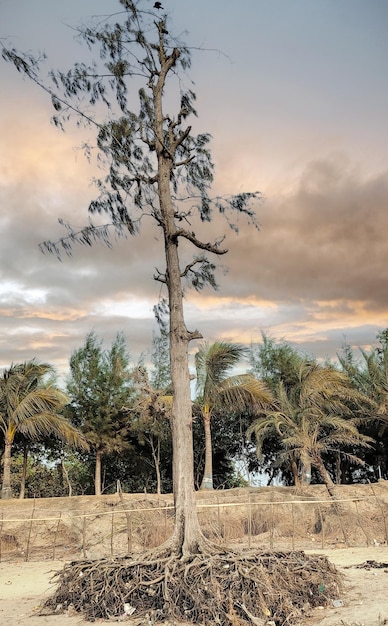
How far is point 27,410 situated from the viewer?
18.4m

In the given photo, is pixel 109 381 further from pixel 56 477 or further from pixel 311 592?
pixel 311 592

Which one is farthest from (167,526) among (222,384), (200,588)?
(200,588)

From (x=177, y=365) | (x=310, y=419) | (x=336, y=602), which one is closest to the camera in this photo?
(x=336, y=602)

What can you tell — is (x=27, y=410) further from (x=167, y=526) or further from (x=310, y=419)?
(x=310, y=419)

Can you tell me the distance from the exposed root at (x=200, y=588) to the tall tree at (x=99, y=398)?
1277cm

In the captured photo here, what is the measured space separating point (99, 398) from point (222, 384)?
515 centimetres

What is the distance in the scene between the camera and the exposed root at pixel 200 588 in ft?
23.5

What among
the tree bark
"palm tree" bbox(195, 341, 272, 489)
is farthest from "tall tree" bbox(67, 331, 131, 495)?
the tree bark

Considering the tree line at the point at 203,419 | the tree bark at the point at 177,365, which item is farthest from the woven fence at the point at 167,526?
the tree bark at the point at 177,365

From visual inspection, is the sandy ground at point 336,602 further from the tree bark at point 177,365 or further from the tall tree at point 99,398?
the tall tree at point 99,398

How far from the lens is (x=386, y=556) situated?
40.5ft

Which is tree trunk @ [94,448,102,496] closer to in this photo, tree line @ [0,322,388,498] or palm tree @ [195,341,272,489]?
tree line @ [0,322,388,498]

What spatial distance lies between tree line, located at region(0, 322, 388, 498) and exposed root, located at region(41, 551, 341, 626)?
344 inches

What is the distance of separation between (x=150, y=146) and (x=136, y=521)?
9.99m
